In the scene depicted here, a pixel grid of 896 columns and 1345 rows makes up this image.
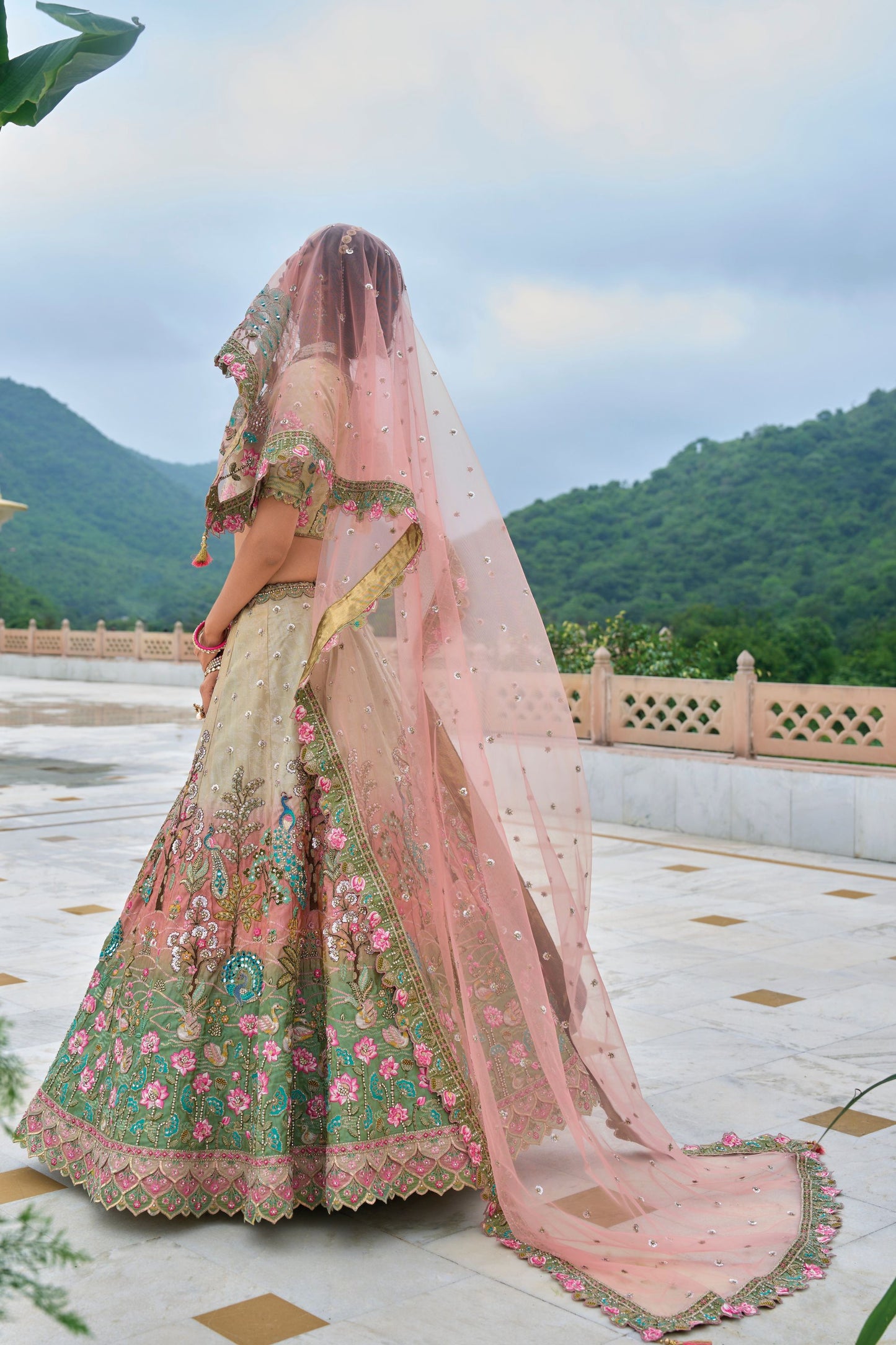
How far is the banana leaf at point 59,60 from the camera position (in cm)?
71

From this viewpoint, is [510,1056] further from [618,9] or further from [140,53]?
[618,9]

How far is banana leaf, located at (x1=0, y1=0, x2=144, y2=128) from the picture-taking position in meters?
0.71

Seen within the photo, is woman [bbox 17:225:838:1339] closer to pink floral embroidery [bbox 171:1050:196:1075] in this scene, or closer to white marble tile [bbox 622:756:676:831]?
pink floral embroidery [bbox 171:1050:196:1075]

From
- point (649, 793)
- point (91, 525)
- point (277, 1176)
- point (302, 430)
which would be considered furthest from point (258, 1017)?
point (91, 525)

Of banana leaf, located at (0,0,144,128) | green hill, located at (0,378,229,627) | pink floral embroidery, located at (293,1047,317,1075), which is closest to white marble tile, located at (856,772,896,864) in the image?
pink floral embroidery, located at (293,1047,317,1075)

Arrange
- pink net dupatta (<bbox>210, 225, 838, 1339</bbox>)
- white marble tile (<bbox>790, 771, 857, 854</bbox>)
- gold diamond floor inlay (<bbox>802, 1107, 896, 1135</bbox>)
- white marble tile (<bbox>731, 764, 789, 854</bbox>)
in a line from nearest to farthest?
pink net dupatta (<bbox>210, 225, 838, 1339</bbox>) → gold diamond floor inlay (<bbox>802, 1107, 896, 1135</bbox>) → white marble tile (<bbox>790, 771, 857, 854</bbox>) → white marble tile (<bbox>731, 764, 789, 854</bbox>)

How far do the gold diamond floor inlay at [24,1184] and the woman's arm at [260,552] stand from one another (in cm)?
90

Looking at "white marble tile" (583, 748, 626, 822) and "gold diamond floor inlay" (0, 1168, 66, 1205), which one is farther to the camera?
"white marble tile" (583, 748, 626, 822)

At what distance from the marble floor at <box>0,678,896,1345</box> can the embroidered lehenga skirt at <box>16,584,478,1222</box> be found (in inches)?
3.2

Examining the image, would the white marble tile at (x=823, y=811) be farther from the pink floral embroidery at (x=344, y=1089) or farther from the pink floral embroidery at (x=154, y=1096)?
the pink floral embroidery at (x=154, y=1096)

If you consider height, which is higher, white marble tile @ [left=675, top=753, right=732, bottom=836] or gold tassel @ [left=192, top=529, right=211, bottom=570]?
gold tassel @ [left=192, top=529, right=211, bottom=570]

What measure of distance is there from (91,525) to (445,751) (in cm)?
3754

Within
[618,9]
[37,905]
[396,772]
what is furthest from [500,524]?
[618,9]

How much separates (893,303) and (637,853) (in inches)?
902
